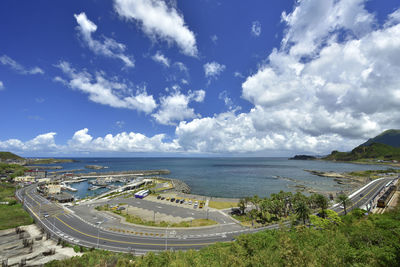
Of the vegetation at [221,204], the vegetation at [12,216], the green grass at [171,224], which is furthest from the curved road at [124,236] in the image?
the vegetation at [221,204]

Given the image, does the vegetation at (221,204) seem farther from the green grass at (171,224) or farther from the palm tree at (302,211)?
the palm tree at (302,211)

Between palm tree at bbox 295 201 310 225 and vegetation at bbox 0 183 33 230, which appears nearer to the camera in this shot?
palm tree at bbox 295 201 310 225

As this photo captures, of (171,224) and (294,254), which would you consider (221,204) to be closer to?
(171,224)

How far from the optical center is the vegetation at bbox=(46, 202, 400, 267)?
76.8 ft

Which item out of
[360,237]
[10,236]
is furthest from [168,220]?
[360,237]

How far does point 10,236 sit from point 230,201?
82.1m

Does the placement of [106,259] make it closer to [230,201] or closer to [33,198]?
[230,201]

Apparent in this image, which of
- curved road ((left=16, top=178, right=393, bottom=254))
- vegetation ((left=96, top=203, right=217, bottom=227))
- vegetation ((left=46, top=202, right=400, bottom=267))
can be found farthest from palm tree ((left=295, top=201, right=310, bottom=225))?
vegetation ((left=96, top=203, right=217, bottom=227))

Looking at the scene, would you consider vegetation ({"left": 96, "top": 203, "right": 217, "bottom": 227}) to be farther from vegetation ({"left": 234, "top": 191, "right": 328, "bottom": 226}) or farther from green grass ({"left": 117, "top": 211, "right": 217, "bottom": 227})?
vegetation ({"left": 234, "top": 191, "right": 328, "bottom": 226})

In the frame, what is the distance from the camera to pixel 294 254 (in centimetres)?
2333

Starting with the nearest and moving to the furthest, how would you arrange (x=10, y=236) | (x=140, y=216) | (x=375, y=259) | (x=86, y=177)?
(x=375, y=259) < (x=10, y=236) < (x=140, y=216) < (x=86, y=177)

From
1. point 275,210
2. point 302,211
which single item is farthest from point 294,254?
point 275,210

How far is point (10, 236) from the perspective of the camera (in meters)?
50.7

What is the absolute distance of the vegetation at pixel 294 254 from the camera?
76.8ft
